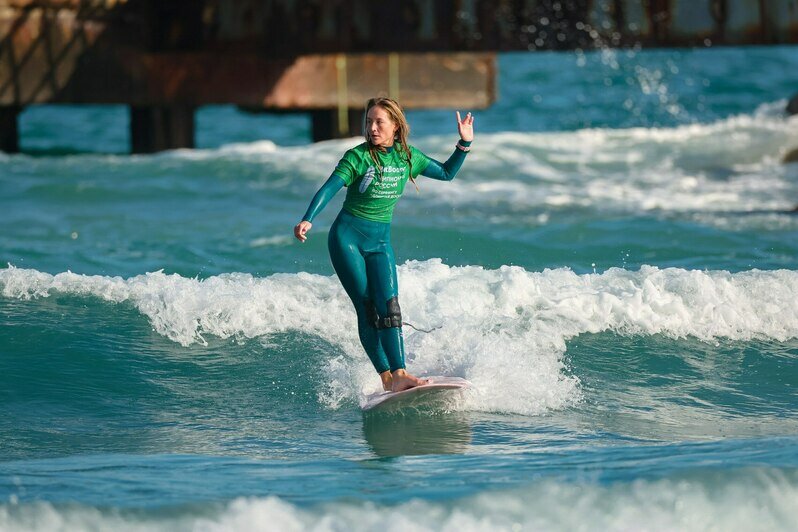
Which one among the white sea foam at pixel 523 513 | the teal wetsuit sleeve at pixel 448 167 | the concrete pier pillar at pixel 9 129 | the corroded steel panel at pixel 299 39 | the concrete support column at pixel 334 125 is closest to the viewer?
the white sea foam at pixel 523 513

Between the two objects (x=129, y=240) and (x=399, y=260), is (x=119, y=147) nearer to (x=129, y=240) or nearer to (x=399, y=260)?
(x=129, y=240)

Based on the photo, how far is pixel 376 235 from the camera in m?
7.74

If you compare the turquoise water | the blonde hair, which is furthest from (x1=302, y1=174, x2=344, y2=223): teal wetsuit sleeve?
the turquoise water

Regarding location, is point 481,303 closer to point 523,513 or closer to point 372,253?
point 372,253

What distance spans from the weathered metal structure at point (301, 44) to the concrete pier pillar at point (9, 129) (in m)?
0.02

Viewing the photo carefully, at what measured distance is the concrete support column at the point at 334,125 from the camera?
941 inches

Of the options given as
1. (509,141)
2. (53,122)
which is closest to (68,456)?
(509,141)

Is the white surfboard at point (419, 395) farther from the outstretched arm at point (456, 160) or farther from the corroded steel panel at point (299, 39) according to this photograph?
the corroded steel panel at point (299, 39)

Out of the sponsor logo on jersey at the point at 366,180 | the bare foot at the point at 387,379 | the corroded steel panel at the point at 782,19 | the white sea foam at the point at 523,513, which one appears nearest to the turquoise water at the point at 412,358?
the white sea foam at the point at 523,513

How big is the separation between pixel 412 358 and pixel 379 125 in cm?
172

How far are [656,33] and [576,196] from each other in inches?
102

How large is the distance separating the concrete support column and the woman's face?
16.2 m

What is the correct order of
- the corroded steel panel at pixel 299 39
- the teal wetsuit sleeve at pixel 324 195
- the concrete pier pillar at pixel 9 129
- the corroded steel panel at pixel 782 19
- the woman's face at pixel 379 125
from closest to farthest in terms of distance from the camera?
the teal wetsuit sleeve at pixel 324 195
the woman's face at pixel 379 125
the corroded steel panel at pixel 782 19
the corroded steel panel at pixel 299 39
the concrete pier pillar at pixel 9 129

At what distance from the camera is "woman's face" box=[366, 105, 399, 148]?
25.0 ft
